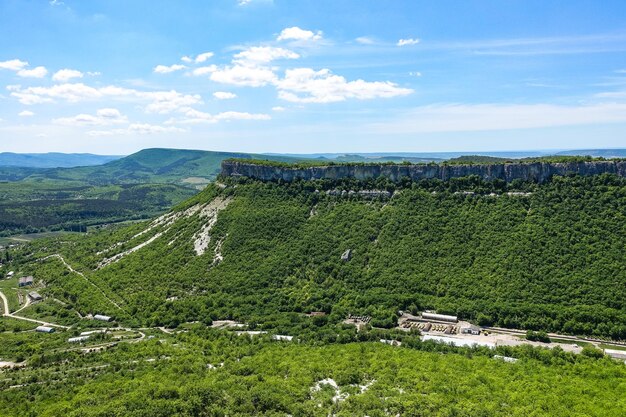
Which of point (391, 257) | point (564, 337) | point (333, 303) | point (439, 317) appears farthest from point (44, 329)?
point (564, 337)

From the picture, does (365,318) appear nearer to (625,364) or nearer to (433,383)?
(433,383)

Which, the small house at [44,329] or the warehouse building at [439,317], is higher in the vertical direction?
the warehouse building at [439,317]

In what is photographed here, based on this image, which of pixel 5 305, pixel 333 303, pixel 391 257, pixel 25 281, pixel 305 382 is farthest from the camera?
pixel 25 281

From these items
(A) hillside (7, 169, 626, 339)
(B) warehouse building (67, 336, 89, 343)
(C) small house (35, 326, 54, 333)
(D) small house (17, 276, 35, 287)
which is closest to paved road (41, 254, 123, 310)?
(A) hillside (7, 169, 626, 339)

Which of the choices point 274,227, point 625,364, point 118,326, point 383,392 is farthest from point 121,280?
point 625,364

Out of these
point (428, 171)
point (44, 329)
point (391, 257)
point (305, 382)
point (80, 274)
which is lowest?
point (44, 329)

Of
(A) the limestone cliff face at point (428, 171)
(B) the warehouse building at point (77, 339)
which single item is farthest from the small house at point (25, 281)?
(A) the limestone cliff face at point (428, 171)

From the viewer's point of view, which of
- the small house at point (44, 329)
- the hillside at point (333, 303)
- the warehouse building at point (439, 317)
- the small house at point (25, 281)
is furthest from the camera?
the small house at point (25, 281)

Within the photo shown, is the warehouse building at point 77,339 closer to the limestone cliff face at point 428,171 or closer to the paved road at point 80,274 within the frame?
the paved road at point 80,274

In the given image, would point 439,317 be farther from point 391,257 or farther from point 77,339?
point 77,339
